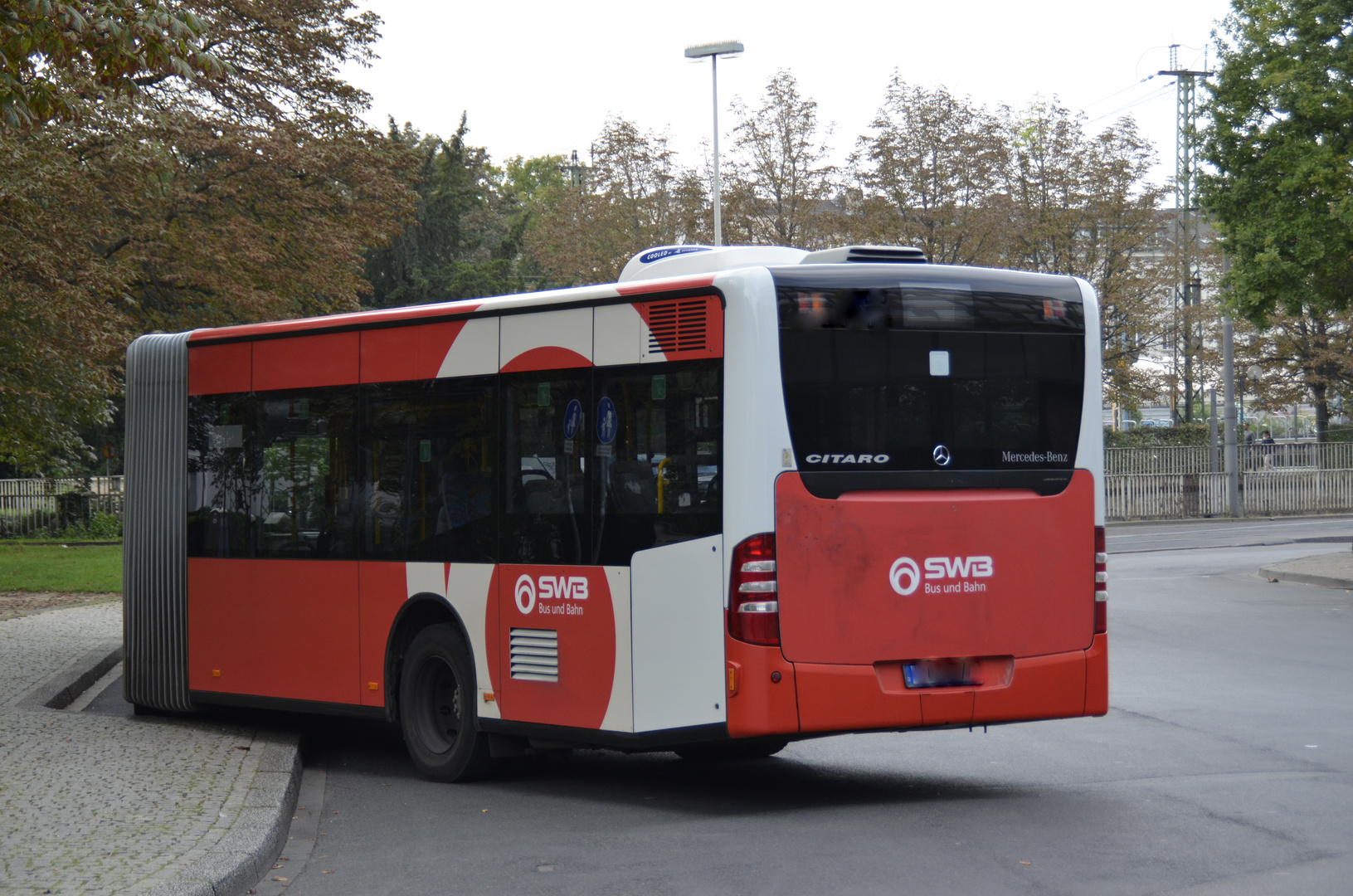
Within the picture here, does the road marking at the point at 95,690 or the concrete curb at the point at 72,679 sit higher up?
the concrete curb at the point at 72,679

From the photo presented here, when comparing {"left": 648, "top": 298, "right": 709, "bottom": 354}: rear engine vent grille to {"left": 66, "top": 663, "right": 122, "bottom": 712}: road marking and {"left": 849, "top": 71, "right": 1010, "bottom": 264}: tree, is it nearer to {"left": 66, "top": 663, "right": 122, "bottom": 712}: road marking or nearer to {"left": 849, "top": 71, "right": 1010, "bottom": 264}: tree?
{"left": 66, "top": 663, "right": 122, "bottom": 712}: road marking

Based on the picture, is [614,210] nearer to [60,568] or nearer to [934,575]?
[60,568]

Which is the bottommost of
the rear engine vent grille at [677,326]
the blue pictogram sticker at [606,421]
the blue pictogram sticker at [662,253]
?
the blue pictogram sticker at [606,421]

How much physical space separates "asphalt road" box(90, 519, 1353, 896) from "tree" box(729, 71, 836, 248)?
3224 cm

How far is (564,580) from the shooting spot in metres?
8.62

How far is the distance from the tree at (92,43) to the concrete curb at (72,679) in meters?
4.68

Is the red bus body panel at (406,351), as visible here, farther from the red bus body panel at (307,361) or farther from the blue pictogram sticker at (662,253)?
the blue pictogram sticker at (662,253)

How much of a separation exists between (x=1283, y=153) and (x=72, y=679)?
1906cm

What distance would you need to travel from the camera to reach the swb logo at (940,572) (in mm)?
7969

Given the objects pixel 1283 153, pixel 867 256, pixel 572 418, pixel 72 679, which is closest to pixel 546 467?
pixel 572 418

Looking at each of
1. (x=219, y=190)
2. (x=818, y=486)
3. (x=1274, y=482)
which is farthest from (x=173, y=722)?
(x=1274, y=482)

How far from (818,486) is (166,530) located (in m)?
5.98

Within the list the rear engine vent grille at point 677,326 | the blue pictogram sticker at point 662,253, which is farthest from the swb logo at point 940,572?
the blue pictogram sticker at point 662,253

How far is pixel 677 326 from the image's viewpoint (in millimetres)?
8133
